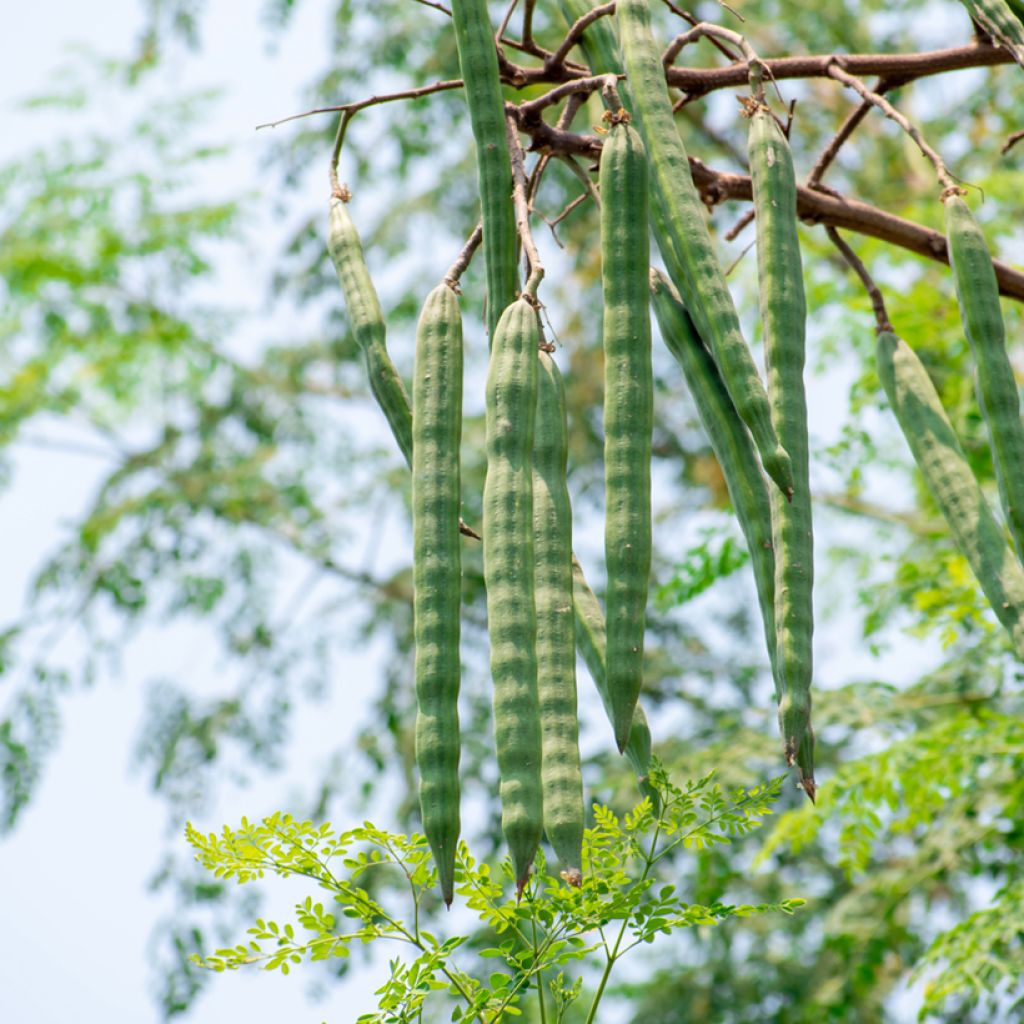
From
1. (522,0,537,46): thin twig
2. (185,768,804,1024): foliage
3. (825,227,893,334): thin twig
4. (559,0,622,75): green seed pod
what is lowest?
(185,768,804,1024): foliage

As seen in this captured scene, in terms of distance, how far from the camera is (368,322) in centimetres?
184

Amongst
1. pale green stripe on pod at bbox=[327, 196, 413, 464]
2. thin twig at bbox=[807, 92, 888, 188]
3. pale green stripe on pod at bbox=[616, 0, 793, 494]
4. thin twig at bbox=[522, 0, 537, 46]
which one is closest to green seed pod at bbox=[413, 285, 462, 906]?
pale green stripe on pod at bbox=[327, 196, 413, 464]

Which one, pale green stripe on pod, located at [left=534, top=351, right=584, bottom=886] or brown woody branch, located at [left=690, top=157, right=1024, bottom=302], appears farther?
brown woody branch, located at [left=690, top=157, right=1024, bottom=302]

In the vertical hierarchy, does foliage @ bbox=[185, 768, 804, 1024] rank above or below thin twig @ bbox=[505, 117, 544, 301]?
below

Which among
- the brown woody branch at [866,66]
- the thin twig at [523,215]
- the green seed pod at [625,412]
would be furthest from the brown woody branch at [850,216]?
the green seed pod at [625,412]

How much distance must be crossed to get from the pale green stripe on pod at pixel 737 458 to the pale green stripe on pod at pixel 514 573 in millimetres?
225

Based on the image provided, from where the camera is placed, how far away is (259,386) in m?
7.80

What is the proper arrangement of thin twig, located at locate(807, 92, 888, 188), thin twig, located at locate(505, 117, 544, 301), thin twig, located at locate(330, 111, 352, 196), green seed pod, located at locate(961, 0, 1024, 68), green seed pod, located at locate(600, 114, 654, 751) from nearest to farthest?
green seed pod, located at locate(600, 114, 654, 751), thin twig, located at locate(505, 117, 544, 301), green seed pod, located at locate(961, 0, 1024, 68), thin twig, located at locate(330, 111, 352, 196), thin twig, located at locate(807, 92, 888, 188)

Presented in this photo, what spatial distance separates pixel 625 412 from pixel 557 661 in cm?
27

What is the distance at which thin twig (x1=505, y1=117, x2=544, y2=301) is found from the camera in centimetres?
163

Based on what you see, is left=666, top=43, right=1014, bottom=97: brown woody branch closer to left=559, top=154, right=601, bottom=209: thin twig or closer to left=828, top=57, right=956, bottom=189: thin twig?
left=828, top=57, right=956, bottom=189: thin twig

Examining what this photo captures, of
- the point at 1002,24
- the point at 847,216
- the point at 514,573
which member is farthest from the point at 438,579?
the point at 847,216

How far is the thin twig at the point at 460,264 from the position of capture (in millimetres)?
1700

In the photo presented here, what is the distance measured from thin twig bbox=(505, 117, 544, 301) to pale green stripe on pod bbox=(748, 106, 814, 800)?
0.26 m
